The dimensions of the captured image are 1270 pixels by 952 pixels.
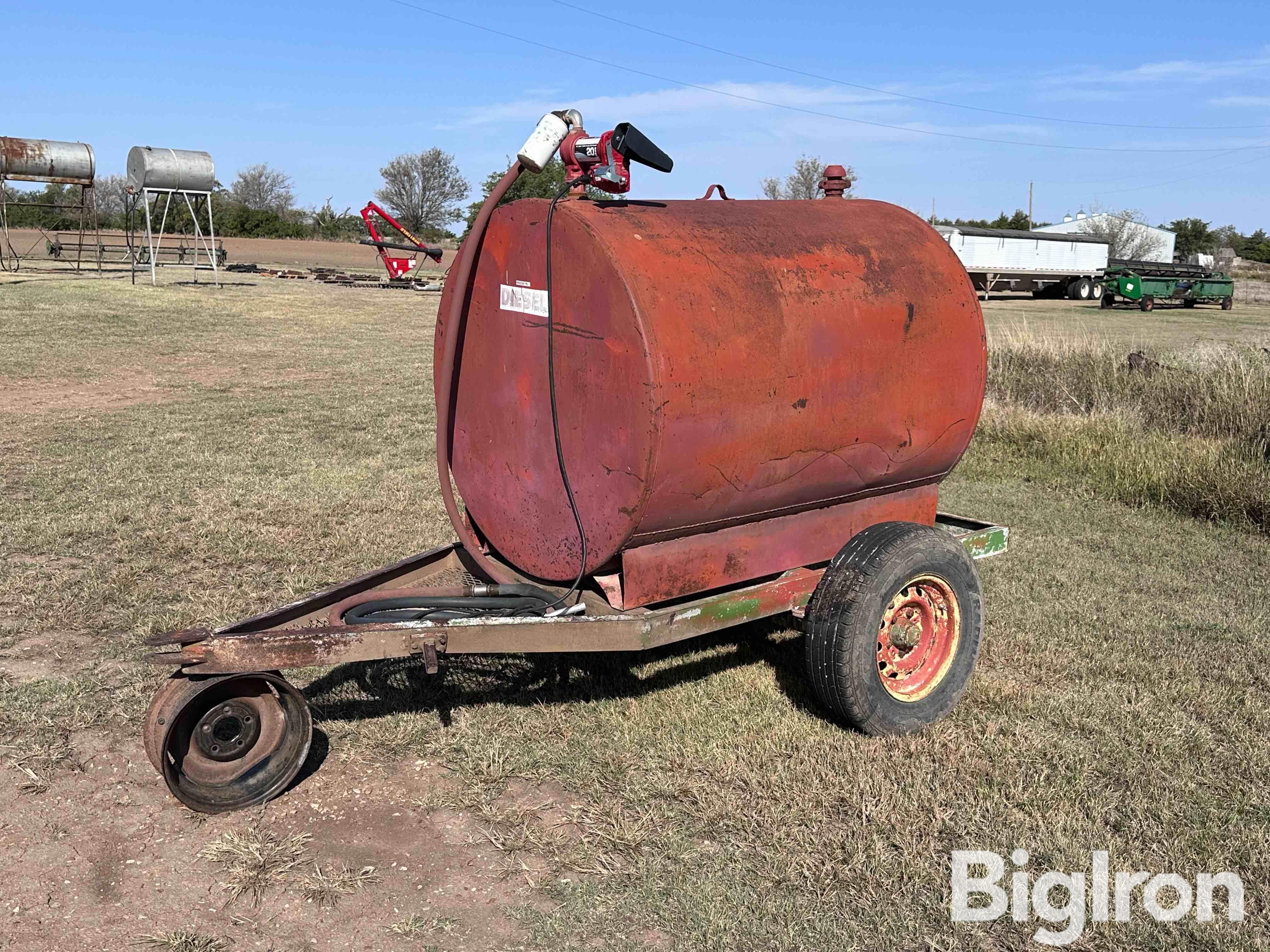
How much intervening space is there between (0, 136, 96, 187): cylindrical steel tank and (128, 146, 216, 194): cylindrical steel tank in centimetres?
319

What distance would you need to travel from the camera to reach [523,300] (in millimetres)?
4230

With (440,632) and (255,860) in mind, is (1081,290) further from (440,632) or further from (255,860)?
(255,860)

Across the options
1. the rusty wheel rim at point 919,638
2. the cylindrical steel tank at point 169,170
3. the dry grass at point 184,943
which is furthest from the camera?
the cylindrical steel tank at point 169,170

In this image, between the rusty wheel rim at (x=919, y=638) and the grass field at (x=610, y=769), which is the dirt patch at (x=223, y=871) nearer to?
the grass field at (x=610, y=769)

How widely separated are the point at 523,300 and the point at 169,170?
82.0 ft

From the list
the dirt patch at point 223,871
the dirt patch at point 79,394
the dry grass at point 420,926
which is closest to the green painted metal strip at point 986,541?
the dirt patch at point 223,871

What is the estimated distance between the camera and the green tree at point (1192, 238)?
78250mm

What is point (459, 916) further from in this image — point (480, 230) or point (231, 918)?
point (480, 230)

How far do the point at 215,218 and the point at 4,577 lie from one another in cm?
5395

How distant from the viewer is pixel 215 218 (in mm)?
54812

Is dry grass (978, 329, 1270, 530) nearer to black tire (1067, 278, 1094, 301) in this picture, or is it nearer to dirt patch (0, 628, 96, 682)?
dirt patch (0, 628, 96, 682)

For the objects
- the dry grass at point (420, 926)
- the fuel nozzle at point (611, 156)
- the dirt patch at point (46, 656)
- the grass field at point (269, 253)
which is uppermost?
the grass field at point (269, 253)

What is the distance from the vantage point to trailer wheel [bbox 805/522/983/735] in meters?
4.13

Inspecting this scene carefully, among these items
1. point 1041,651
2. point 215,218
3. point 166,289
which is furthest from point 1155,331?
point 215,218
